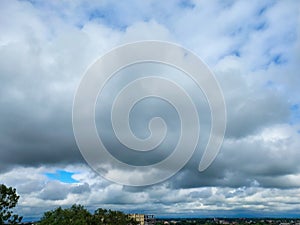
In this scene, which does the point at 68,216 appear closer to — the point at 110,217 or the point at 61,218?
the point at 61,218

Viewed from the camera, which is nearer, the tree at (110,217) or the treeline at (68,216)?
the treeline at (68,216)

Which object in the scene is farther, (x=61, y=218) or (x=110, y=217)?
(x=110, y=217)

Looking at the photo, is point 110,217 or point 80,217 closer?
point 80,217

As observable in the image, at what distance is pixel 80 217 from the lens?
2761 inches

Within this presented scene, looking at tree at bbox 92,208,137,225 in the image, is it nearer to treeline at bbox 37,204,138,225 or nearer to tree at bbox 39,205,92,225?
treeline at bbox 37,204,138,225

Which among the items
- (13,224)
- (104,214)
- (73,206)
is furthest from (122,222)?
(13,224)

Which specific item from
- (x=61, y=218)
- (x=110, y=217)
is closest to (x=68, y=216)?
(x=61, y=218)

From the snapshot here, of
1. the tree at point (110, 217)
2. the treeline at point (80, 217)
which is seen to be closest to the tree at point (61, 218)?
the treeline at point (80, 217)

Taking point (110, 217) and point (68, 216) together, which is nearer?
point (68, 216)

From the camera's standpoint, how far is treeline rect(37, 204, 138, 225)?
65.1m

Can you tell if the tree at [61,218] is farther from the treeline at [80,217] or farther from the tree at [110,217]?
the tree at [110,217]

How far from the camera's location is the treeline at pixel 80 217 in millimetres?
65062

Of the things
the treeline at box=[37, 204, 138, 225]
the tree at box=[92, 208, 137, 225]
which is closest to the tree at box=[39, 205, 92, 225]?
the treeline at box=[37, 204, 138, 225]

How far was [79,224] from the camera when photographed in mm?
64125
